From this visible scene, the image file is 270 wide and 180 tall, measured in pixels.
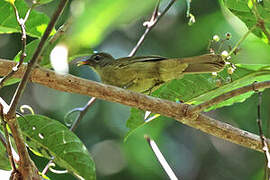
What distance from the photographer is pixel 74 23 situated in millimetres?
506

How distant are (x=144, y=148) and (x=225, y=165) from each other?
1577 mm

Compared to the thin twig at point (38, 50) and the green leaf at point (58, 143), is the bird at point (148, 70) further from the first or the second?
the thin twig at point (38, 50)

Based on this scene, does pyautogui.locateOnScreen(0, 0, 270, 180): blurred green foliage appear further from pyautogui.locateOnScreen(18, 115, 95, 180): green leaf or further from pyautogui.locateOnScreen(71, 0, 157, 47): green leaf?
pyautogui.locateOnScreen(71, 0, 157, 47): green leaf

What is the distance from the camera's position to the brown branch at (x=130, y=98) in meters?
2.33

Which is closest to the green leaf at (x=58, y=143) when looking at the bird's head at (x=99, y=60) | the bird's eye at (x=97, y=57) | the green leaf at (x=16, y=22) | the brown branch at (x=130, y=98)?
the brown branch at (x=130, y=98)

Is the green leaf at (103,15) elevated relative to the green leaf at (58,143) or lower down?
elevated

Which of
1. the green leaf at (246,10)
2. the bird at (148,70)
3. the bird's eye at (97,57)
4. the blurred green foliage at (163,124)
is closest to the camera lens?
the green leaf at (246,10)

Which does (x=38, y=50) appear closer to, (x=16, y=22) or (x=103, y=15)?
(x=103, y=15)

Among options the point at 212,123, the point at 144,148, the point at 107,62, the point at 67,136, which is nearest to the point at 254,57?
the point at 212,123

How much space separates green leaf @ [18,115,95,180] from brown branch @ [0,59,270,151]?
0.34 meters

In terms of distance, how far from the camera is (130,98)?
2.43 meters

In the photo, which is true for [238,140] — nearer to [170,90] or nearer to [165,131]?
[170,90]

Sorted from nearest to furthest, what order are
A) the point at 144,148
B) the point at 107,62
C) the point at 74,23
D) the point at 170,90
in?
1. the point at 74,23
2. the point at 170,90
3. the point at 107,62
4. the point at 144,148

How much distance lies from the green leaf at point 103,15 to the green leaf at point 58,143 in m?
2.10
